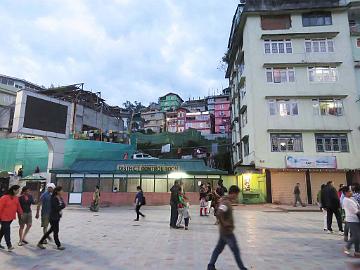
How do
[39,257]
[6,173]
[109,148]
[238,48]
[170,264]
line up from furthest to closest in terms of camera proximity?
[238,48]
[109,148]
[6,173]
[39,257]
[170,264]

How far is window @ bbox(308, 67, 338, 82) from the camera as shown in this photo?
1159 inches

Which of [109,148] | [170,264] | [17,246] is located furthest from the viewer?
[109,148]

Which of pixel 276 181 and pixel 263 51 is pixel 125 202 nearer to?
pixel 276 181

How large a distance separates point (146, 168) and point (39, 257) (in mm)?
21272

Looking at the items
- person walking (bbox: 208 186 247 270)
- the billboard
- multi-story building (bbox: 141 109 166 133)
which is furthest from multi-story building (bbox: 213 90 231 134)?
person walking (bbox: 208 186 247 270)

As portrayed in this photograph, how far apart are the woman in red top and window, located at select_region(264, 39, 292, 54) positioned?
90.3 ft

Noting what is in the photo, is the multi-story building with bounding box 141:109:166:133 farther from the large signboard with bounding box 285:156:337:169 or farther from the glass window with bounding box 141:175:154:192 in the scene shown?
the large signboard with bounding box 285:156:337:169

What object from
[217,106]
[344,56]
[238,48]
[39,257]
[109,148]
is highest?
[217,106]

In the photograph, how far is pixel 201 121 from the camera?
82.9 m

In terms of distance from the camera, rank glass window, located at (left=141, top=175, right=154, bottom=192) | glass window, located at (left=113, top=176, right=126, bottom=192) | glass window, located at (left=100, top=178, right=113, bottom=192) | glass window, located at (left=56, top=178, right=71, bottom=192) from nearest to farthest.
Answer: glass window, located at (left=56, top=178, right=71, bottom=192) → glass window, located at (left=100, top=178, right=113, bottom=192) → glass window, located at (left=113, top=176, right=126, bottom=192) → glass window, located at (left=141, top=175, right=154, bottom=192)

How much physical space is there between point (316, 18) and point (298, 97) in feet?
29.6

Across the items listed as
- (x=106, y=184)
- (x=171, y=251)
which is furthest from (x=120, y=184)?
(x=171, y=251)

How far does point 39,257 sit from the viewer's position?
24.5 ft

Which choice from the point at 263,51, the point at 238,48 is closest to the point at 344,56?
the point at 263,51
